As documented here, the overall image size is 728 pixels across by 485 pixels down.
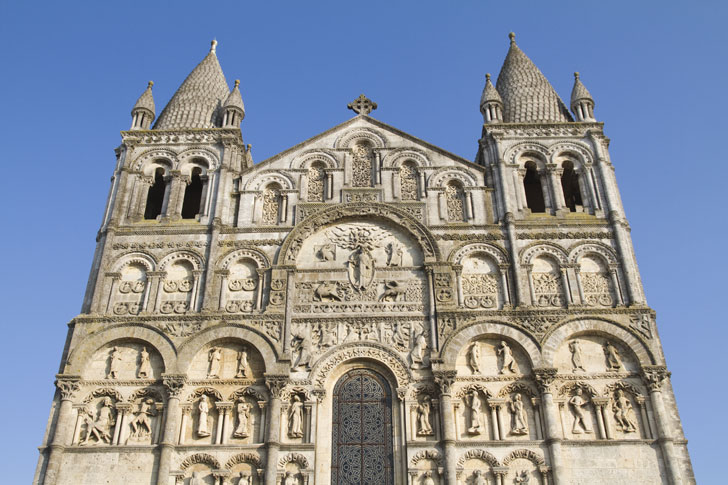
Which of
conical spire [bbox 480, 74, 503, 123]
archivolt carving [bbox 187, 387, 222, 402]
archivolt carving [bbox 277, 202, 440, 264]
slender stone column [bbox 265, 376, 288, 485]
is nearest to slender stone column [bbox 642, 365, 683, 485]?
archivolt carving [bbox 277, 202, 440, 264]

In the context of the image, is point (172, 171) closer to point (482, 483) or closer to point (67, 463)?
point (67, 463)

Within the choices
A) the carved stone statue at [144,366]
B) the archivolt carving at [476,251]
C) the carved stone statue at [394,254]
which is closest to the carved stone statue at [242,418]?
the carved stone statue at [144,366]

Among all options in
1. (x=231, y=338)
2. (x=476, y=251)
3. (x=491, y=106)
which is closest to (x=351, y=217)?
(x=476, y=251)

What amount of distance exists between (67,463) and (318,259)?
8361mm

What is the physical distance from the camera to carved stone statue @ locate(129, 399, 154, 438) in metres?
18.7

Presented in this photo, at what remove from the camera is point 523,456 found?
18078 mm

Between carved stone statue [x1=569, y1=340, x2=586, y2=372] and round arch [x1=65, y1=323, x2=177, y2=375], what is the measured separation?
10372mm

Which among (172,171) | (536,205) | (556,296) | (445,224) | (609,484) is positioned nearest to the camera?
(609,484)

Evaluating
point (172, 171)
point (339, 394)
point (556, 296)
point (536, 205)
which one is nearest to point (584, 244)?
point (556, 296)

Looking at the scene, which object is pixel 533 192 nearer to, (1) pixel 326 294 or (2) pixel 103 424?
(1) pixel 326 294

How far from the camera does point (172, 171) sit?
23.6 m

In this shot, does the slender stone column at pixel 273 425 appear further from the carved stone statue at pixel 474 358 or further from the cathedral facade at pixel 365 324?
the carved stone statue at pixel 474 358

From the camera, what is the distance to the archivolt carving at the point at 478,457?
59.1 ft

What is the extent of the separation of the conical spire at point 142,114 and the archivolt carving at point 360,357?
10.6m
